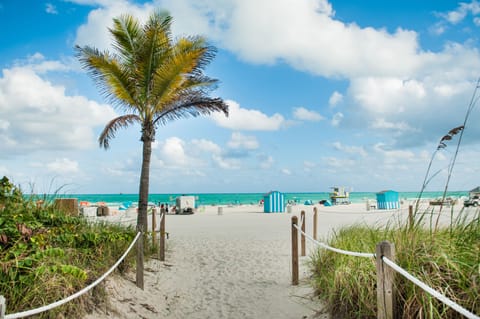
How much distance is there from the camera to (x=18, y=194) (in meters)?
6.70

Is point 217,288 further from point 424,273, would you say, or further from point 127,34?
point 127,34

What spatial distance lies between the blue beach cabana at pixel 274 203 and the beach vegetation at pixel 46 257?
72.9ft

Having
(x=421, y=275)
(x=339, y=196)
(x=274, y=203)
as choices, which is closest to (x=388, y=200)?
(x=274, y=203)

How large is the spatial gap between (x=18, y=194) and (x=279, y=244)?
26.0 feet

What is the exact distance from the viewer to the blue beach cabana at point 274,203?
28.7 meters

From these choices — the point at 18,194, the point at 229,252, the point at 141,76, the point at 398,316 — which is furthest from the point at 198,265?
the point at 398,316

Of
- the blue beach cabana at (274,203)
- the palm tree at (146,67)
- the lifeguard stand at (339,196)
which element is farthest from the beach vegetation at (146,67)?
the lifeguard stand at (339,196)

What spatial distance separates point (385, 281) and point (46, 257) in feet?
12.7

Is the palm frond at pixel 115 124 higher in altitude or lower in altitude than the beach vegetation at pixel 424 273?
higher

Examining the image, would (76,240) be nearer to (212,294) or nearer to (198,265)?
(212,294)

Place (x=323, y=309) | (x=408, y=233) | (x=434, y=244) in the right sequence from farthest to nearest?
1. (x=323, y=309)
2. (x=408, y=233)
3. (x=434, y=244)

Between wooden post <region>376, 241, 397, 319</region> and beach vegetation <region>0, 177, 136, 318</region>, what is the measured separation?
317 centimetres

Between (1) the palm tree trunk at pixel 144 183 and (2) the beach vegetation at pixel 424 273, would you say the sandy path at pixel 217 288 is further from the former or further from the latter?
(1) the palm tree trunk at pixel 144 183

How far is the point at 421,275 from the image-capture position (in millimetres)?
3816
